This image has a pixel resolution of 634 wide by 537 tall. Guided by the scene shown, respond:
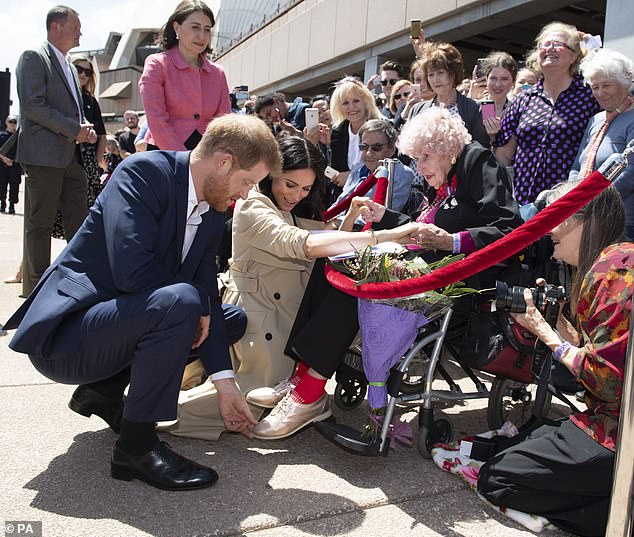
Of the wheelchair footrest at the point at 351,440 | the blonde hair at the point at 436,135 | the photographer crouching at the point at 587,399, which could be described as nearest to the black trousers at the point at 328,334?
the wheelchair footrest at the point at 351,440

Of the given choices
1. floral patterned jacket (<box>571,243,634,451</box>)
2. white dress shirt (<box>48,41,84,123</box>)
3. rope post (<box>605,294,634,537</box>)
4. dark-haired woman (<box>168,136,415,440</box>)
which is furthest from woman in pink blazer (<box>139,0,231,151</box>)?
rope post (<box>605,294,634,537</box>)

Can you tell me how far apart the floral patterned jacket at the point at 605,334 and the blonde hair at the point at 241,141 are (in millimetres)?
1252

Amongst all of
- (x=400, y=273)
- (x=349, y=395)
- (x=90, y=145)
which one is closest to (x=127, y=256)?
(x=400, y=273)

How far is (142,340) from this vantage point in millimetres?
2383

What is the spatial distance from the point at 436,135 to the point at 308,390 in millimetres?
1368

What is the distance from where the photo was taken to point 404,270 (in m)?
2.72

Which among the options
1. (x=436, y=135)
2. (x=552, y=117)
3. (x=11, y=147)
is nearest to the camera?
(x=436, y=135)

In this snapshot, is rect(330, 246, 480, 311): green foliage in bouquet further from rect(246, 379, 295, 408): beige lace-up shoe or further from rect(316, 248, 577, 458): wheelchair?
rect(246, 379, 295, 408): beige lace-up shoe

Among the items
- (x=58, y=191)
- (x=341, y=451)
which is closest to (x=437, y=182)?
(x=341, y=451)

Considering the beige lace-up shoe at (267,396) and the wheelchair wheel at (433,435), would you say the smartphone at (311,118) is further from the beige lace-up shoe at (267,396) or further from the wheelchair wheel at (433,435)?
the wheelchair wheel at (433,435)

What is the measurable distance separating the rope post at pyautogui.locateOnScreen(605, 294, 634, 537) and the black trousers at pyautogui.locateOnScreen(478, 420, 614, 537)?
89 centimetres

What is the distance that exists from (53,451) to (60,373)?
1.47ft

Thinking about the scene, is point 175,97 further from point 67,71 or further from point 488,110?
point 488,110

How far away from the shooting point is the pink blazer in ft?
14.2
